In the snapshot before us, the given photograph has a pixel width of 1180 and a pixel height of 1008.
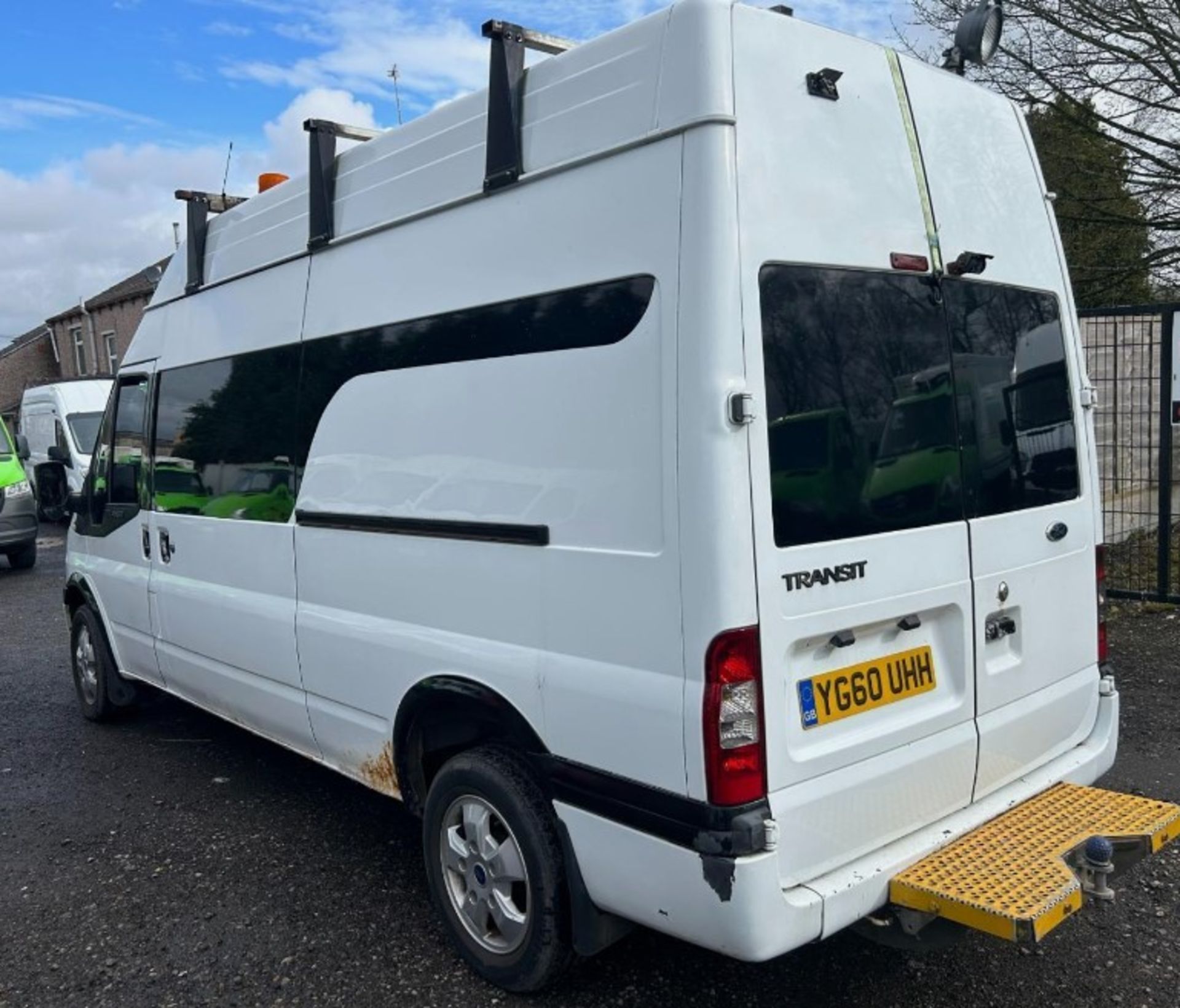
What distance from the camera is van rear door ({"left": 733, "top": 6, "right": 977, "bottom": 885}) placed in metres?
2.51

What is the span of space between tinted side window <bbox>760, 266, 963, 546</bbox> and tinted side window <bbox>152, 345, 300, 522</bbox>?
7.07ft

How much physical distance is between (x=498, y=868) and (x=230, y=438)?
7.67 ft

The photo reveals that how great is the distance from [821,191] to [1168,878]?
9.16ft

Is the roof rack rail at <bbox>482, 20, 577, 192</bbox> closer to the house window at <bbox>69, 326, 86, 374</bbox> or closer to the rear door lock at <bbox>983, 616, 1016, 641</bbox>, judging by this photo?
the rear door lock at <bbox>983, 616, 1016, 641</bbox>

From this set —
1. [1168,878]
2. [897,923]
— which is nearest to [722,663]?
[897,923]

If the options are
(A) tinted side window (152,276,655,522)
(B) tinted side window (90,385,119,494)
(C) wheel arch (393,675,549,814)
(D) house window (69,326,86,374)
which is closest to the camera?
(A) tinted side window (152,276,655,522)

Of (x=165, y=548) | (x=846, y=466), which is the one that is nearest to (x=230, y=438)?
(x=165, y=548)

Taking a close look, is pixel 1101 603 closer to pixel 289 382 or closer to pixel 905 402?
pixel 905 402

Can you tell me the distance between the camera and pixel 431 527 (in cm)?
326

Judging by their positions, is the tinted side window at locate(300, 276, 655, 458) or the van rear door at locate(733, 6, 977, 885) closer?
the van rear door at locate(733, 6, 977, 885)

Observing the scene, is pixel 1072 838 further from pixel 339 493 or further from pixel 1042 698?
pixel 339 493

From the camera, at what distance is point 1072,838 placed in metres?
2.85

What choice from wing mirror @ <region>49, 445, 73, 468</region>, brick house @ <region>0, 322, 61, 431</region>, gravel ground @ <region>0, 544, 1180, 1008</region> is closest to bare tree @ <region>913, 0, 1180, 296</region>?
gravel ground @ <region>0, 544, 1180, 1008</region>

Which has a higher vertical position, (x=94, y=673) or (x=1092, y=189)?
(x=1092, y=189)
